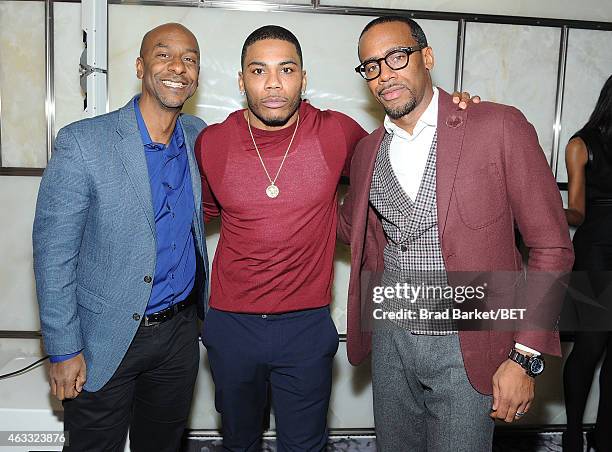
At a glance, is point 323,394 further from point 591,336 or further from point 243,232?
point 591,336

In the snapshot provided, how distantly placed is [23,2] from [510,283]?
2.76m

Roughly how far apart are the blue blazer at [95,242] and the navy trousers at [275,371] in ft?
1.13

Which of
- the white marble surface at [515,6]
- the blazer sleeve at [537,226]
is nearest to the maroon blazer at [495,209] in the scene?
the blazer sleeve at [537,226]

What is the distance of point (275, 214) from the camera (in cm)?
214

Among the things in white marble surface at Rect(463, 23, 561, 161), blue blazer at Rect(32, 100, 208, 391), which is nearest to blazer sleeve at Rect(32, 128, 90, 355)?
blue blazer at Rect(32, 100, 208, 391)

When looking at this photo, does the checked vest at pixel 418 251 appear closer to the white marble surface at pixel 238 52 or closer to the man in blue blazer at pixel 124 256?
the man in blue blazer at pixel 124 256

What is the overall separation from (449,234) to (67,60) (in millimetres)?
2290

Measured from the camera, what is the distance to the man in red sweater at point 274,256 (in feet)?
6.99

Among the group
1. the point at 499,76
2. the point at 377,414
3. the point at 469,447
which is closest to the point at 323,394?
the point at 377,414

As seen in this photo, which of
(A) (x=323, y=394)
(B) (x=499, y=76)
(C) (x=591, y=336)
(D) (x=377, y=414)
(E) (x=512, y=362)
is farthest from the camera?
(B) (x=499, y=76)

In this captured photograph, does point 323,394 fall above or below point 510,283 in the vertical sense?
below

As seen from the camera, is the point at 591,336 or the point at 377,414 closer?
the point at 377,414

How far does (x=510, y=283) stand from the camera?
1.85 m
